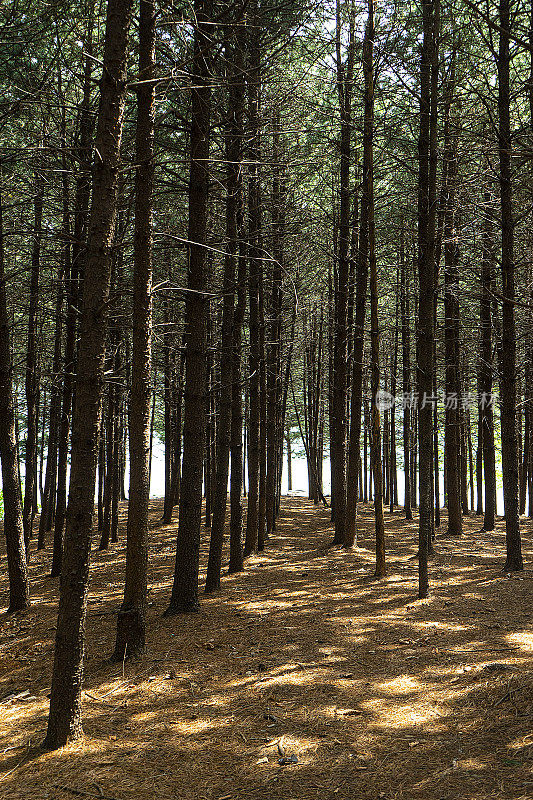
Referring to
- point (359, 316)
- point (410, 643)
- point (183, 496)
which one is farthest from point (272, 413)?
point (410, 643)

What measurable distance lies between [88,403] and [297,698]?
308 centimetres

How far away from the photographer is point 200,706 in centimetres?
509

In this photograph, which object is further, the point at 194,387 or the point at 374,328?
the point at 374,328

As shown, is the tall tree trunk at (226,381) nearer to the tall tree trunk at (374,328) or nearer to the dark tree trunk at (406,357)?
the tall tree trunk at (374,328)

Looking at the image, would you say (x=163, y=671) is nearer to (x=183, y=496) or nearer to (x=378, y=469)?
(x=183, y=496)

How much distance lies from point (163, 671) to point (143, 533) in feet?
4.52

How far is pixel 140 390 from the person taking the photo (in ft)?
20.9

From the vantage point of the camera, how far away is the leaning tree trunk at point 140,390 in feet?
20.7

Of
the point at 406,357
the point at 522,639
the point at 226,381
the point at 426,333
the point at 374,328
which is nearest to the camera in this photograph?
the point at 522,639

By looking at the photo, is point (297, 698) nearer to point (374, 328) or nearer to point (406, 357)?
point (374, 328)

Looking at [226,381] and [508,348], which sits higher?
[508,348]

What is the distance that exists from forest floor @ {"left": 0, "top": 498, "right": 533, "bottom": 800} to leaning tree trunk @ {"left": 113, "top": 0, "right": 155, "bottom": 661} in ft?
1.23

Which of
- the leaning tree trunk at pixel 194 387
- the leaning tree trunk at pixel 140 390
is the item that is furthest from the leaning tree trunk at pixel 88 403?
the leaning tree trunk at pixel 194 387

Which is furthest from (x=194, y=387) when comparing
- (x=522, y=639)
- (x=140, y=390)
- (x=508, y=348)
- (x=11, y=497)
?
(x=508, y=348)
